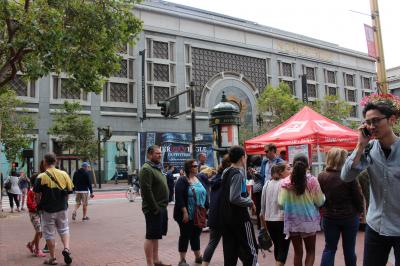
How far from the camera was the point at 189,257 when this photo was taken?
7508 mm

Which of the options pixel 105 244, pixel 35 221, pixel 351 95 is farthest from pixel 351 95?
pixel 35 221

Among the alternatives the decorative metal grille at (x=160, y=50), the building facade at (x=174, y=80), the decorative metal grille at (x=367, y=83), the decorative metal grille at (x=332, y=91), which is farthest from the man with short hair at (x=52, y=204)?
the decorative metal grille at (x=367, y=83)

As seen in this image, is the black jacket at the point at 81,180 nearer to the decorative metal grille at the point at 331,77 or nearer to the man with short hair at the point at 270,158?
the man with short hair at the point at 270,158

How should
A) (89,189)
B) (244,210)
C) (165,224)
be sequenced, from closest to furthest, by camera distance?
(244,210) → (165,224) → (89,189)

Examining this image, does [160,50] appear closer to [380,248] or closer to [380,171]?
[380,171]

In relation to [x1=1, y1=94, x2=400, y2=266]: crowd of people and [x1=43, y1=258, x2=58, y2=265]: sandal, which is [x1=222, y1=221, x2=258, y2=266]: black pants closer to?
[x1=1, y1=94, x2=400, y2=266]: crowd of people

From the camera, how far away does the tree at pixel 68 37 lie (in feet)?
34.7

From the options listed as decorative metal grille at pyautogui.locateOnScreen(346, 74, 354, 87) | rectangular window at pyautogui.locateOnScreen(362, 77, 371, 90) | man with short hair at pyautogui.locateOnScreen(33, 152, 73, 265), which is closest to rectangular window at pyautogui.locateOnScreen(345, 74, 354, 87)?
decorative metal grille at pyautogui.locateOnScreen(346, 74, 354, 87)

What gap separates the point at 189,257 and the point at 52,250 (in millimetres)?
2380

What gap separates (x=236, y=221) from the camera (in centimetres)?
508

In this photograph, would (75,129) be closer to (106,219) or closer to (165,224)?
(106,219)

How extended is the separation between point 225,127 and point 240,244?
6615 mm

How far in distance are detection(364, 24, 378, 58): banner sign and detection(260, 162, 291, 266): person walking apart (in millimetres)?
8392

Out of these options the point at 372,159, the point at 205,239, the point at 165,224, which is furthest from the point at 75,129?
the point at 372,159
